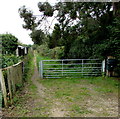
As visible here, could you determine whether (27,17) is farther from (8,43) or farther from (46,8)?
(8,43)

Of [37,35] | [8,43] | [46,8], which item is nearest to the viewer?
[46,8]

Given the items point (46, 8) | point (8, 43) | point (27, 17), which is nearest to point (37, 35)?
point (27, 17)

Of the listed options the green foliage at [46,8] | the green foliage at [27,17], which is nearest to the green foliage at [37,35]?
the green foliage at [27,17]

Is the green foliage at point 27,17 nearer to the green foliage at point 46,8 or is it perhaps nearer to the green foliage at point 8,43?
the green foliage at point 46,8

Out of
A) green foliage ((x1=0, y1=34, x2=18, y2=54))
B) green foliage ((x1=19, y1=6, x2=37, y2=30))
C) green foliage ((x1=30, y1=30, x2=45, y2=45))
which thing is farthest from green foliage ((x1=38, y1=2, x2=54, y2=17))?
green foliage ((x1=0, y1=34, x2=18, y2=54))

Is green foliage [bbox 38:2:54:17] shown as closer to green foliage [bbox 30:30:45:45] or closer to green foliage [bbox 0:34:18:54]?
green foliage [bbox 30:30:45:45]

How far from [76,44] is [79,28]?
3.95ft

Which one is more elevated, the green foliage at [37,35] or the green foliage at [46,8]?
the green foliage at [46,8]

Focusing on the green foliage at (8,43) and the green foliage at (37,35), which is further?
the green foliage at (37,35)

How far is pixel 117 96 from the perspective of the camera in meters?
4.36

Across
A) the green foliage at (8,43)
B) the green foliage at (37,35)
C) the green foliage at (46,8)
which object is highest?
the green foliage at (46,8)

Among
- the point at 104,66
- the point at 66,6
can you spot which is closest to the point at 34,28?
the point at 66,6

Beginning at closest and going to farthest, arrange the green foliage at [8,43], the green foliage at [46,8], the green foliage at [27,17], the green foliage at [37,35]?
the green foliage at [46,8] → the green foliage at [8,43] → the green foliage at [27,17] → the green foliage at [37,35]

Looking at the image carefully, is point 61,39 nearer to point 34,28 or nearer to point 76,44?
point 76,44
